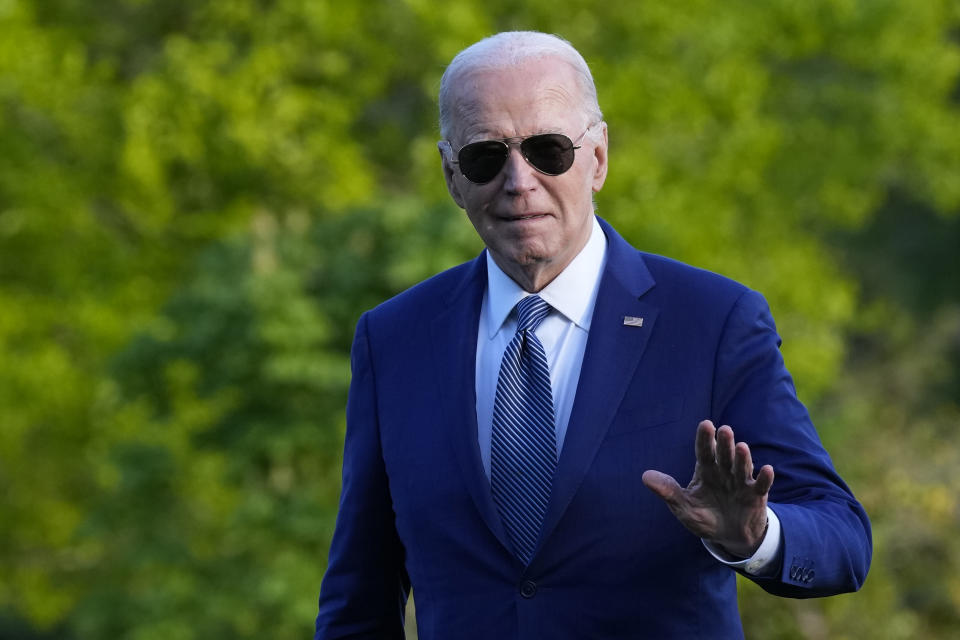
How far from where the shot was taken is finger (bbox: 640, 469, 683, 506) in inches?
88.7

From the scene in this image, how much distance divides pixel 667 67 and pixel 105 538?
7.27 metres

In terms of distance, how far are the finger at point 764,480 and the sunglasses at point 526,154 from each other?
0.77m

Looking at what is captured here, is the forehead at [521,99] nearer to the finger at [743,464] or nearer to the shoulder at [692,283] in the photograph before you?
the shoulder at [692,283]

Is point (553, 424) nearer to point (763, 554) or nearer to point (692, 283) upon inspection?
point (692, 283)

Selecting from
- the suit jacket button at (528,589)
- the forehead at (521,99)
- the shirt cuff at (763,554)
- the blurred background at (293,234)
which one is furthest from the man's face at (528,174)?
the blurred background at (293,234)

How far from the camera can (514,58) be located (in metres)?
2.73

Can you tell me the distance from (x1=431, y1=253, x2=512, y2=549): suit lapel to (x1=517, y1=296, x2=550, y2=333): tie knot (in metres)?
0.11

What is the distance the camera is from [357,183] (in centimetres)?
1504

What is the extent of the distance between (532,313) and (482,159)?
0.29 m

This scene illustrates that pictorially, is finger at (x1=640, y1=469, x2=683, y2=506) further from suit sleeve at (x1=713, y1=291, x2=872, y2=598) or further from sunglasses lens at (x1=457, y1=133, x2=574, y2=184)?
sunglasses lens at (x1=457, y1=133, x2=574, y2=184)

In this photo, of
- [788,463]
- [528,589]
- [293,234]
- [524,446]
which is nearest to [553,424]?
[524,446]

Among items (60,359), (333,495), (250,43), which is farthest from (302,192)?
(333,495)

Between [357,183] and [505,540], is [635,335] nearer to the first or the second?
[505,540]

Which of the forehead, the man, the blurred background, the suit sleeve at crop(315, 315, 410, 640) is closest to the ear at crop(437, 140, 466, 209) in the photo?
the man
